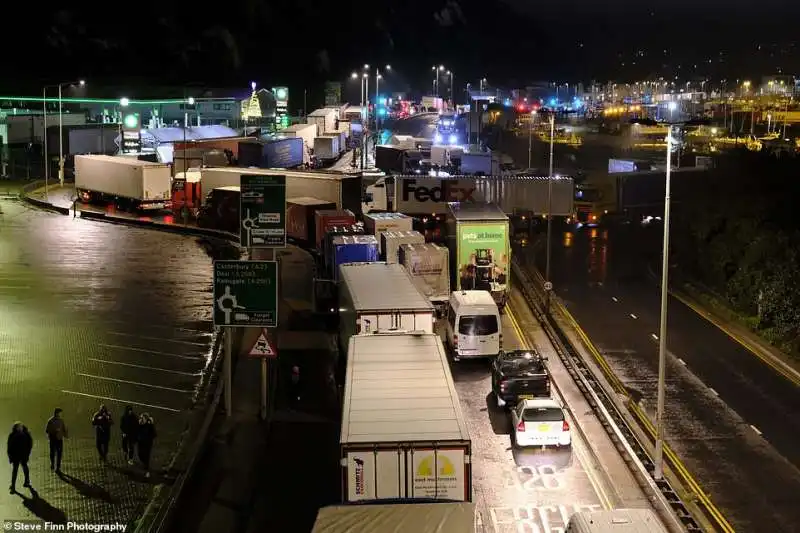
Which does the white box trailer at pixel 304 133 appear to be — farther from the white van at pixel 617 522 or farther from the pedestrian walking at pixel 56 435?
the white van at pixel 617 522

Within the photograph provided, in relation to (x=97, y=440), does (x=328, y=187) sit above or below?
above

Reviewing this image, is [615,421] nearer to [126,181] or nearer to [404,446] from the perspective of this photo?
[404,446]

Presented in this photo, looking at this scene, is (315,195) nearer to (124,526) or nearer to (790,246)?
(790,246)

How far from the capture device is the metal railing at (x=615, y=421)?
14.3 meters

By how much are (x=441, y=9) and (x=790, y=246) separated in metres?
164

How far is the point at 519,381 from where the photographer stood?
19.3m

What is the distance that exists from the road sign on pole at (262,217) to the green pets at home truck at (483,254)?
1017 centimetres

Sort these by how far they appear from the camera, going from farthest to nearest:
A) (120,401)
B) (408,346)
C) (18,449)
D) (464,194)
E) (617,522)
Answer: (464,194) < (120,401) < (408,346) < (18,449) < (617,522)

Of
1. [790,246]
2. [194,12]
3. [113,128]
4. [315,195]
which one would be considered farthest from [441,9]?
[790,246]

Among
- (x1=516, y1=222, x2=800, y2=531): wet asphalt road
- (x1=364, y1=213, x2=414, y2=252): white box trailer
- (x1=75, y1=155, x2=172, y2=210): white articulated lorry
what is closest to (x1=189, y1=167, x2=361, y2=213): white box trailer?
(x1=364, y1=213, x2=414, y2=252): white box trailer

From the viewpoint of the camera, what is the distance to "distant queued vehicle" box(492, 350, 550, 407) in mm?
19297

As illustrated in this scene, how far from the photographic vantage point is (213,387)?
66.2ft

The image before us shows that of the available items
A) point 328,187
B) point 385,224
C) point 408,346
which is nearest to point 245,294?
point 408,346

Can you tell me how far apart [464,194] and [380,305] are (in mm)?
24878
